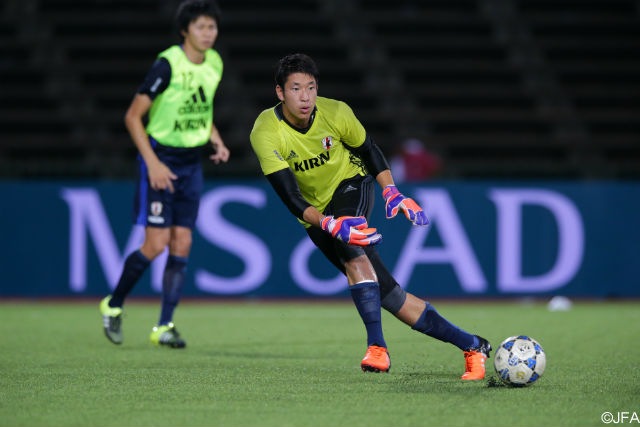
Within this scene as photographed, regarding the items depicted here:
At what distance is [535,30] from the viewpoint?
54.1 feet

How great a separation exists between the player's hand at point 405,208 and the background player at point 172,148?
74.0 inches

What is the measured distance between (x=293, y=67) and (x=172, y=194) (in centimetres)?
180

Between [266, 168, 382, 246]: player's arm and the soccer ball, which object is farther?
[266, 168, 382, 246]: player's arm

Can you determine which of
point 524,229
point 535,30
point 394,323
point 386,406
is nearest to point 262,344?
point 394,323

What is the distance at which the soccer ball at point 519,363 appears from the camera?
437cm

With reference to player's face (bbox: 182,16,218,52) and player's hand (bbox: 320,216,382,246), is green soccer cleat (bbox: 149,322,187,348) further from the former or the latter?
player's hand (bbox: 320,216,382,246)

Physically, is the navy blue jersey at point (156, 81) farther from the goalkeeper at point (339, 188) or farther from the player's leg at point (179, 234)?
the goalkeeper at point (339, 188)

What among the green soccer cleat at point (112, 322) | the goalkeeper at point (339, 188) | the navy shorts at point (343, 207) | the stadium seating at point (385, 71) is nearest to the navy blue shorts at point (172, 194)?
the green soccer cleat at point (112, 322)

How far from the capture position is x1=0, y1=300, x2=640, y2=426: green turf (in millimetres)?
3754

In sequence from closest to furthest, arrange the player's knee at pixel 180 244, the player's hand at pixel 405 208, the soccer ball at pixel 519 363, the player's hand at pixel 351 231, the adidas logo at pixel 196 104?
1. the soccer ball at pixel 519 363
2. the player's hand at pixel 351 231
3. the player's hand at pixel 405 208
4. the adidas logo at pixel 196 104
5. the player's knee at pixel 180 244

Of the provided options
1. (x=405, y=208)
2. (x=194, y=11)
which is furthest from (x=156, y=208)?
(x=405, y=208)

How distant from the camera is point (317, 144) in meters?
4.93

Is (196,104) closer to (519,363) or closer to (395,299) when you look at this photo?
(395,299)

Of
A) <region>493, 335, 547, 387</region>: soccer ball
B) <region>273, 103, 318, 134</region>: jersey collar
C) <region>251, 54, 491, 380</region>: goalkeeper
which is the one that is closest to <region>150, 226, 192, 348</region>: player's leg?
<region>251, 54, 491, 380</region>: goalkeeper
